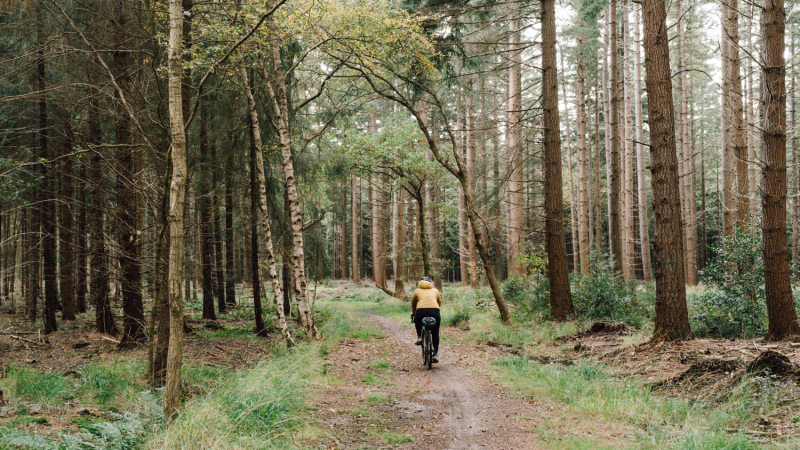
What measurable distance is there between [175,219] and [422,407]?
391cm

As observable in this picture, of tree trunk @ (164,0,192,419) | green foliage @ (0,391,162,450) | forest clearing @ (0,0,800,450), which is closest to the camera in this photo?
green foliage @ (0,391,162,450)

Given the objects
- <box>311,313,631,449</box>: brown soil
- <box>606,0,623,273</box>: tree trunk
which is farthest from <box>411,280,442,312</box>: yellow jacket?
<box>606,0,623,273</box>: tree trunk

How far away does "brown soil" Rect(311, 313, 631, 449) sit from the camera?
4645 millimetres

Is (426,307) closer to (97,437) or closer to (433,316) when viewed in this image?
(433,316)

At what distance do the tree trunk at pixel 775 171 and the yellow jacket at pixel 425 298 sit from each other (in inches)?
207

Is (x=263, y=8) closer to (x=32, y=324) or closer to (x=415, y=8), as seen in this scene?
(x=415, y=8)

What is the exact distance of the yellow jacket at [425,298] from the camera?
8117 mm

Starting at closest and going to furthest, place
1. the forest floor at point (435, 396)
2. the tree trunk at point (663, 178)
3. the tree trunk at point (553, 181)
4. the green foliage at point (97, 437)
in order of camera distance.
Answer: the green foliage at point (97, 437), the forest floor at point (435, 396), the tree trunk at point (663, 178), the tree trunk at point (553, 181)

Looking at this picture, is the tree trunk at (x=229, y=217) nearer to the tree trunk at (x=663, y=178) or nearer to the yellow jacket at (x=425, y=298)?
the yellow jacket at (x=425, y=298)

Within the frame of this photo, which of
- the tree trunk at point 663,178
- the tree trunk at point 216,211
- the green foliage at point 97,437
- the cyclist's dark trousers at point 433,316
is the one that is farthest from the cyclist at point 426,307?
the tree trunk at point 216,211

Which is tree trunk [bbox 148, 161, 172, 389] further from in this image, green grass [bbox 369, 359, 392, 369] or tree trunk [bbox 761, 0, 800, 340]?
tree trunk [bbox 761, 0, 800, 340]

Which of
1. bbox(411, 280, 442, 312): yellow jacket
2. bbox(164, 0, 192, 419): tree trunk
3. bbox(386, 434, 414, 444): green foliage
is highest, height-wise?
bbox(164, 0, 192, 419): tree trunk

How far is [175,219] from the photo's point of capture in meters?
4.35

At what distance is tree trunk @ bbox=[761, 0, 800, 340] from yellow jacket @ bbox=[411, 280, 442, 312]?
207 inches
